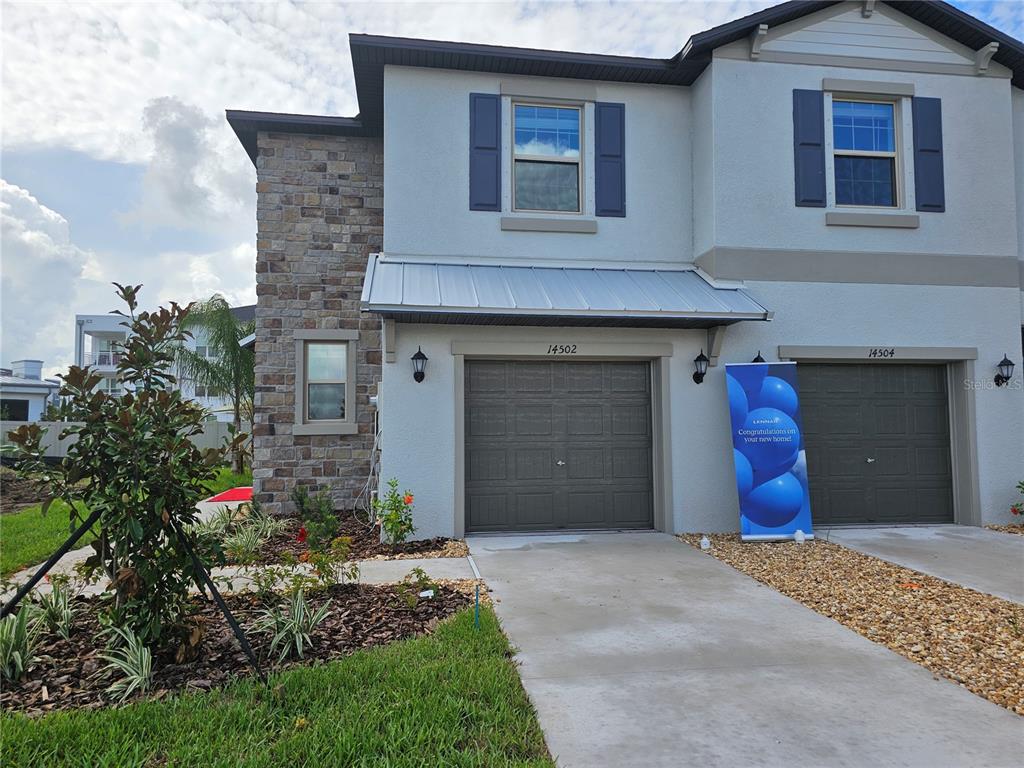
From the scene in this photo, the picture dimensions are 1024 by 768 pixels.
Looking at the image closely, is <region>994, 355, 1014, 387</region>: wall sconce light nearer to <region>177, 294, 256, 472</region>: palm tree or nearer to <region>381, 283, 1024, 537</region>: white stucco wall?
<region>381, 283, 1024, 537</region>: white stucco wall

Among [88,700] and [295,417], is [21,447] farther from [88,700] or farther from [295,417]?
[295,417]

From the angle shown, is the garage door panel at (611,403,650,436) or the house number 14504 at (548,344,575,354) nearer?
the house number 14504 at (548,344,575,354)

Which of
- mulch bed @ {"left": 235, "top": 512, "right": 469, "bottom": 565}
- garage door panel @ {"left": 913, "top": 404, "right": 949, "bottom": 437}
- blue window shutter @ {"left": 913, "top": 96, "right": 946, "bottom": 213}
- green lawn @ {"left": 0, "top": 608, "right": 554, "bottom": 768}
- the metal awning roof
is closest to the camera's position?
green lawn @ {"left": 0, "top": 608, "right": 554, "bottom": 768}

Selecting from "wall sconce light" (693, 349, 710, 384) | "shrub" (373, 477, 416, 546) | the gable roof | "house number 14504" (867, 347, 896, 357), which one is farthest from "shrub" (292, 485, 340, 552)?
"house number 14504" (867, 347, 896, 357)

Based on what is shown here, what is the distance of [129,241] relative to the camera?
1149 cm

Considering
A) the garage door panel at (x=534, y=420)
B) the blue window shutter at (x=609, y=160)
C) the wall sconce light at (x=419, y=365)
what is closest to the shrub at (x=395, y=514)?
the wall sconce light at (x=419, y=365)

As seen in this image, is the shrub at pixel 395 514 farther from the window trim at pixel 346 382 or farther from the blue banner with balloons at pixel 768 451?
the blue banner with balloons at pixel 768 451

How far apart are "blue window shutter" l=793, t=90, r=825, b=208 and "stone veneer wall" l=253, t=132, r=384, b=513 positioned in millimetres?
6423

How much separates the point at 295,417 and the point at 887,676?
8.70 m

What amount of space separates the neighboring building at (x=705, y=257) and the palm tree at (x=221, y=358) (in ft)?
26.5

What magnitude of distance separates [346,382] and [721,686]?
795cm

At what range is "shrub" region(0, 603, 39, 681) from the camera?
3930mm

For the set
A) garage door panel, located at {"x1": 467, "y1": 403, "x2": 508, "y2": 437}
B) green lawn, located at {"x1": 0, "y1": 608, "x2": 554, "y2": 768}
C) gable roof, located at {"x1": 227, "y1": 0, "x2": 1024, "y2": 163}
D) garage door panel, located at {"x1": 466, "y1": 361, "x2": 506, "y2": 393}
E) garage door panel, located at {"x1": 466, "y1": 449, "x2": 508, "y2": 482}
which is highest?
gable roof, located at {"x1": 227, "y1": 0, "x2": 1024, "y2": 163}

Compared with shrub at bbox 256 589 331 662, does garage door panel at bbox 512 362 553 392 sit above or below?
above
